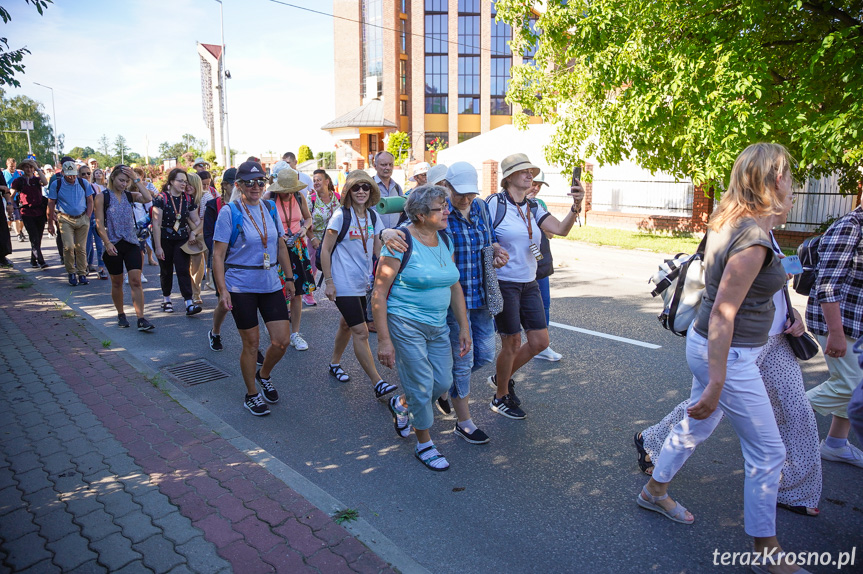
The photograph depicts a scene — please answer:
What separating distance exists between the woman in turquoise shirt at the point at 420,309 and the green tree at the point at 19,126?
69862 mm

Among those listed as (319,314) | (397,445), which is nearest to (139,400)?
(397,445)

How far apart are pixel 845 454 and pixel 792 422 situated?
1.05 metres

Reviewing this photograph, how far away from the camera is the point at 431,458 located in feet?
13.3

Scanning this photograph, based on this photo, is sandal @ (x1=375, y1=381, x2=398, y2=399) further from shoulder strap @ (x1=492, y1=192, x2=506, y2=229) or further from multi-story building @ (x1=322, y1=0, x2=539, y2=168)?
multi-story building @ (x1=322, y1=0, x2=539, y2=168)

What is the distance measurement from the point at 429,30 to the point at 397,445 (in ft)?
187

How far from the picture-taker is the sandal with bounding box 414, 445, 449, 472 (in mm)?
3998

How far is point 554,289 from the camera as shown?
9.91m

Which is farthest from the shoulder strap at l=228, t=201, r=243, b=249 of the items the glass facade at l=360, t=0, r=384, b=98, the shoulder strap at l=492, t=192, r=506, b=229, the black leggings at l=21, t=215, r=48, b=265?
the glass facade at l=360, t=0, r=384, b=98

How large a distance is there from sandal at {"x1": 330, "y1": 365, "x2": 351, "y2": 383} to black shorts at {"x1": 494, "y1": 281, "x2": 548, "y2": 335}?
166 cm

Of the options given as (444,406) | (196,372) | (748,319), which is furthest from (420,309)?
(196,372)

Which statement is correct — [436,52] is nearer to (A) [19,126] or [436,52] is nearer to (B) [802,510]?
(A) [19,126]

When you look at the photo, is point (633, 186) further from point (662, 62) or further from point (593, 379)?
point (593, 379)

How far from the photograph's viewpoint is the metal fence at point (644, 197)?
18.4 metres

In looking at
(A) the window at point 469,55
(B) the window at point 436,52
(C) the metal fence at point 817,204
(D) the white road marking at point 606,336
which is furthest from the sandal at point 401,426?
(A) the window at point 469,55
